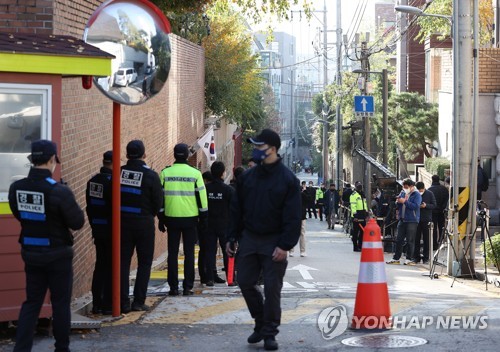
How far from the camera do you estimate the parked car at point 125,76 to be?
955 centimetres

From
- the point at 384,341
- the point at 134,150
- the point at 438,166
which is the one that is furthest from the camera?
the point at 438,166

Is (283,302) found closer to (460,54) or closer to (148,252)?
(148,252)

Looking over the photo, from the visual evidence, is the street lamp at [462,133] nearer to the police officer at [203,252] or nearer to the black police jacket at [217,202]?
the black police jacket at [217,202]

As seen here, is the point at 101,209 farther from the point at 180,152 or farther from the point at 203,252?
the point at 203,252

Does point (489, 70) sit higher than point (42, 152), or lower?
higher

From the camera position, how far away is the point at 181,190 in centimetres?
1193

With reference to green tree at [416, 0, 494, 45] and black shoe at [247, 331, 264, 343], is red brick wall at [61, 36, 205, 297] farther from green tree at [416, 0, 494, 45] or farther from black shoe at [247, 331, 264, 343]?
green tree at [416, 0, 494, 45]

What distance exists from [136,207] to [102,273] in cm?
80

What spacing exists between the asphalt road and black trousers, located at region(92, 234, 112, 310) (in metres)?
0.37

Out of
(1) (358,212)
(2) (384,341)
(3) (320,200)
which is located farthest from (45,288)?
(3) (320,200)

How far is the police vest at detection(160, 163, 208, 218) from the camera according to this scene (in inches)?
469

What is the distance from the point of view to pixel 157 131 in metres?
21.7

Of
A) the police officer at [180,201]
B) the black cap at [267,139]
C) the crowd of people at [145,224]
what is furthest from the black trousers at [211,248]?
the black cap at [267,139]

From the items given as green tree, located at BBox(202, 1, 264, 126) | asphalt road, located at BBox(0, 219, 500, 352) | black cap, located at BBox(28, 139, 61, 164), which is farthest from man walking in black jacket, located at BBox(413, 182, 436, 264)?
green tree, located at BBox(202, 1, 264, 126)
